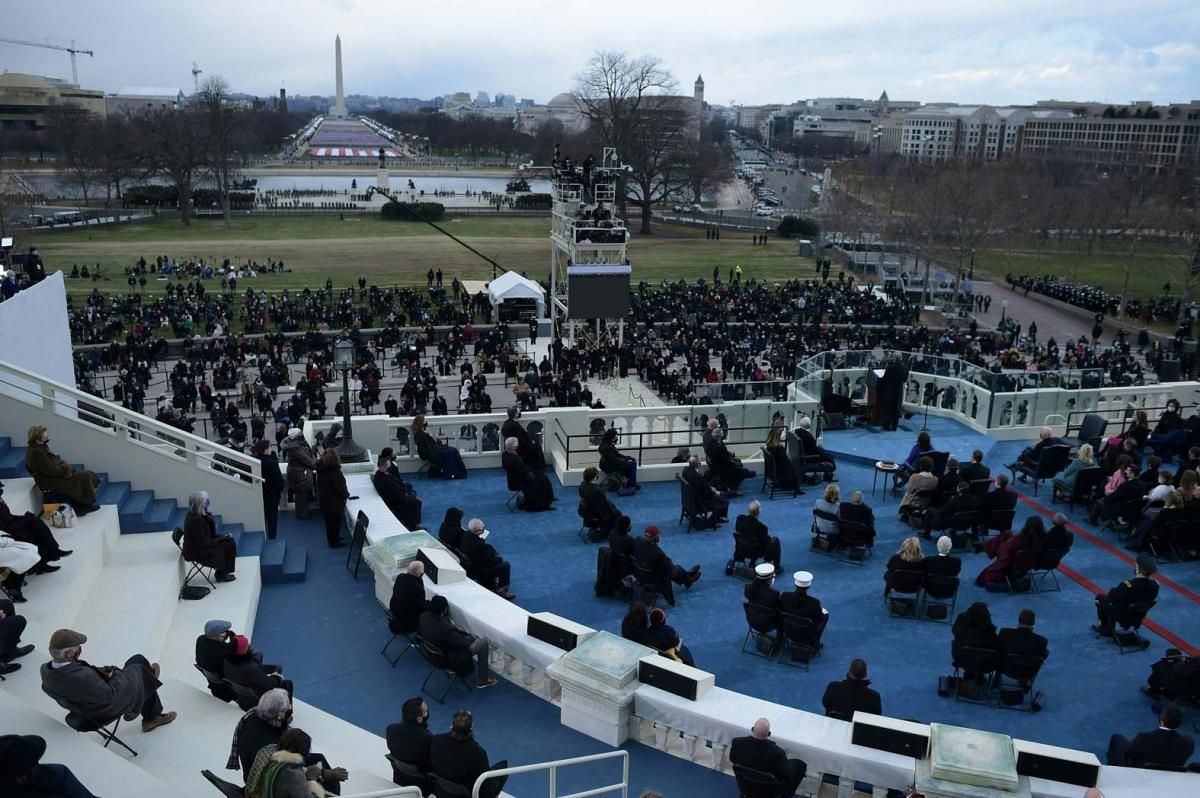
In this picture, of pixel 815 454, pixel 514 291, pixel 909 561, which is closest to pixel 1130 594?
pixel 909 561

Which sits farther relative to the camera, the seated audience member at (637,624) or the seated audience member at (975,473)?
the seated audience member at (975,473)

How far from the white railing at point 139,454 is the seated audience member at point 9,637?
3.95 metres

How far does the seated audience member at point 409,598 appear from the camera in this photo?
9117 mm

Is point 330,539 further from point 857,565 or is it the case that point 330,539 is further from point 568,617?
point 857,565

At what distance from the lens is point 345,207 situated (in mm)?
85375

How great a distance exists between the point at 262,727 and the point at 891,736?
15.3 ft

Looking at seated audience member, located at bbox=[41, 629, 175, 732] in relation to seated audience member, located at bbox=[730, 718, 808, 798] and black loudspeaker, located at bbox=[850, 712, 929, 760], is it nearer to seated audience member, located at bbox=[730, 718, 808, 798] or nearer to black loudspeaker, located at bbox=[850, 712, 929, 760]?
seated audience member, located at bbox=[730, 718, 808, 798]

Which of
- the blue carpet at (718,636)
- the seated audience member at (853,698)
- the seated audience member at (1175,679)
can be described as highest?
the seated audience member at (853,698)

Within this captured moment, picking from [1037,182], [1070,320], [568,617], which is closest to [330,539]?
[568,617]

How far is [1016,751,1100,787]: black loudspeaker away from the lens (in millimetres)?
7004

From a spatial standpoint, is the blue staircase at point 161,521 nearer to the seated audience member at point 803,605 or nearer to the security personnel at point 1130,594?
the seated audience member at point 803,605

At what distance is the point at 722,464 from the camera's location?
14.2m

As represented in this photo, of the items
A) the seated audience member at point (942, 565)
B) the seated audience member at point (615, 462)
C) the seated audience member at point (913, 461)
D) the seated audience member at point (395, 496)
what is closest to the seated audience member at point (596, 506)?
the seated audience member at point (615, 462)

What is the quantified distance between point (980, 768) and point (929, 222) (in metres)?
52.1
